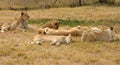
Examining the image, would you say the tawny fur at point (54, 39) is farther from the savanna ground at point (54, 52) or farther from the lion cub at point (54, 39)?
the savanna ground at point (54, 52)

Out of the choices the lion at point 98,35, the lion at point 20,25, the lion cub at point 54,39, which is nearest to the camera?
the lion cub at point 54,39

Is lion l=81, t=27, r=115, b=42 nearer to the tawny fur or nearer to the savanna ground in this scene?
the savanna ground

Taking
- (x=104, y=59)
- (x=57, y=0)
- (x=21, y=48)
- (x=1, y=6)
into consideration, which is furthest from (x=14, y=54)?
(x=57, y=0)

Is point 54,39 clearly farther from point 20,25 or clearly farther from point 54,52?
point 20,25

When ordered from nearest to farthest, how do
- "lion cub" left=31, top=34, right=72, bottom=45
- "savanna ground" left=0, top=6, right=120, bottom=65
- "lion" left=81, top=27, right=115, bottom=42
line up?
"savanna ground" left=0, top=6, right=120, bottom=65 < "lion cub" left=31, top=34, right=72, bottom=45 < "lion" left=81, top=27, right=115, bottom=42

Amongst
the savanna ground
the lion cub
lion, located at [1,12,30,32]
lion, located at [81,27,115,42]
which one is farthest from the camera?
lion, located at [1,12,30,32]

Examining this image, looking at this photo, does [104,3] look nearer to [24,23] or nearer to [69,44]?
[24,23]

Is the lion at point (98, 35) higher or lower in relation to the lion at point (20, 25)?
higher

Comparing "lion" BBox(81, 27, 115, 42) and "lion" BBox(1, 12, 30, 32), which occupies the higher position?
"lion" BBox(81, 27, 115, 42)

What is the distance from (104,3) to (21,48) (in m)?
17.5

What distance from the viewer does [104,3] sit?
2656 centimetres

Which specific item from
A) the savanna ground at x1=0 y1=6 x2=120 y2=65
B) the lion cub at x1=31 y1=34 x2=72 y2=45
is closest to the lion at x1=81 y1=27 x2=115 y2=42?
the savanna ground at x1=0 y1=6 x2=120 y2=65

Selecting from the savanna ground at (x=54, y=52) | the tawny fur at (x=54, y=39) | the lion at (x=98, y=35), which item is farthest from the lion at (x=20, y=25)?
the lion at (x=98, y=35)

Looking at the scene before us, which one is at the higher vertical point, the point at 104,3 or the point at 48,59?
the point at 48,59
